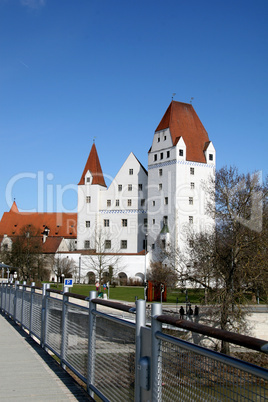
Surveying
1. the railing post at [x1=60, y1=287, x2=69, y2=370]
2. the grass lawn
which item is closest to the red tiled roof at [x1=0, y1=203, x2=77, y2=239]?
the grass lawn

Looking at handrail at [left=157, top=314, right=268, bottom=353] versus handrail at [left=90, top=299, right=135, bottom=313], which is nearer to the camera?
handrail at [left=157, top=314, right=268, bottom=353]

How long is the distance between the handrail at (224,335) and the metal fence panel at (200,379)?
17cm

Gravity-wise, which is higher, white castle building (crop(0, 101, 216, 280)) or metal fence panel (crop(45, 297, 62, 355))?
white castle building (crop(0, 101, 216, 280))

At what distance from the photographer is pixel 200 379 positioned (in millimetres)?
3475

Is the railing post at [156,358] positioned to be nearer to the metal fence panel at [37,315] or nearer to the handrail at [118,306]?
the handrail at [118,306]

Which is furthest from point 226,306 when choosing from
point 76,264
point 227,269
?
point 76,264

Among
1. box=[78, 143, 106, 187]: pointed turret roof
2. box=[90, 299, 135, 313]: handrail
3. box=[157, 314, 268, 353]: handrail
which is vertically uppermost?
box=[78, 143, 106, 187]: pointed turret roof

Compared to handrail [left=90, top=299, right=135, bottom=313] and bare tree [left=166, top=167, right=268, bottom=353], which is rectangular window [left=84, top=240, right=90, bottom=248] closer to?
bare tree [left=166, top=167, right=268, bottom=353]

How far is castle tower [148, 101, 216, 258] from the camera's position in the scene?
71.6 meters

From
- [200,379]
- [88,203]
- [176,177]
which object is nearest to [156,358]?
[200,379]

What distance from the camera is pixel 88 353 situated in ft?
21.2

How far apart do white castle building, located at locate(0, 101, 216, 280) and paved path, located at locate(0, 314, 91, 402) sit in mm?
59311

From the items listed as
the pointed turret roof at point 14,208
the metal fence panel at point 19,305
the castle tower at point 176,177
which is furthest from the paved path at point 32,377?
the pointed turret roof at point 14,208

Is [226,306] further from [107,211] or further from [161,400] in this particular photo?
[107,211]
